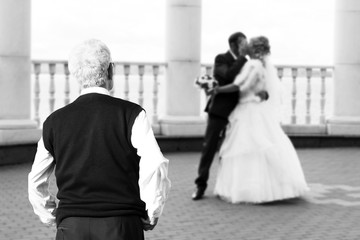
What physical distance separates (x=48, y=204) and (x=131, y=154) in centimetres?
46

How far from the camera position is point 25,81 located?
13.3 metres

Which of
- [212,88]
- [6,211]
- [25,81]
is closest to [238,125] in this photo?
[212,88]

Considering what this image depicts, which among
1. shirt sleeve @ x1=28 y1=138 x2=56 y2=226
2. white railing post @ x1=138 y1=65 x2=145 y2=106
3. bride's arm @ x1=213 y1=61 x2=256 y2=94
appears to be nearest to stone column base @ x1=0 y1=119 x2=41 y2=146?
white railing post @ x1=138 y1=65 x2=145 y2=106

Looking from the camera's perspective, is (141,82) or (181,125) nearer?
(181,125)

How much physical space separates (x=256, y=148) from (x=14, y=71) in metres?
4.62

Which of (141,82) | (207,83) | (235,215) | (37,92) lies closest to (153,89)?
(141,82)

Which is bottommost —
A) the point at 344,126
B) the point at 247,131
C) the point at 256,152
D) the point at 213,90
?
the point at 344,126

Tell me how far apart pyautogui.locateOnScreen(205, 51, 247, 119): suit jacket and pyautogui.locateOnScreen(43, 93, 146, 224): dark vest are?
6.61 meters

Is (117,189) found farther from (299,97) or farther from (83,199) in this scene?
(299,97)

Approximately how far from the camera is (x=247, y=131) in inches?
402

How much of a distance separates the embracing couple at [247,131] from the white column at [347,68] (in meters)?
6.18

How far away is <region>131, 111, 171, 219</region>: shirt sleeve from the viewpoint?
353 cm

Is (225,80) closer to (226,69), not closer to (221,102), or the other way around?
(226,69)

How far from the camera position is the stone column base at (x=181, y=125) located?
15.3 metres
